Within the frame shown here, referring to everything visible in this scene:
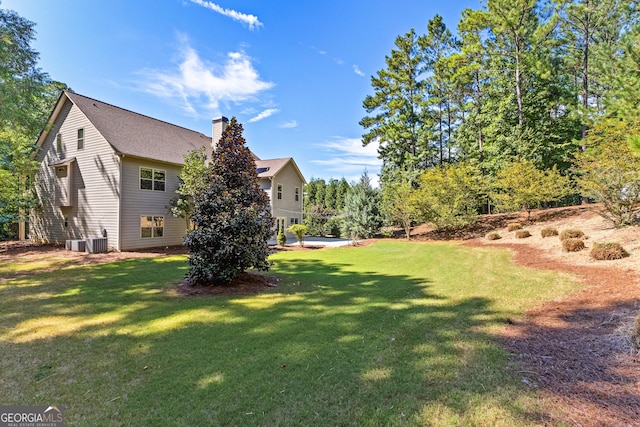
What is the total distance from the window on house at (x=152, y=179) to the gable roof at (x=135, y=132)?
2.73 feet

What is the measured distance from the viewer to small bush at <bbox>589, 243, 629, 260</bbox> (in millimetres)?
8453

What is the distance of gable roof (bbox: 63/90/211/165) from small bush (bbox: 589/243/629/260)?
18358 millimetres

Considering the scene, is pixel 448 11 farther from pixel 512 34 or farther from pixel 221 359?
pixel 221 359

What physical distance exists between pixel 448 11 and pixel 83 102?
26282 millimetres

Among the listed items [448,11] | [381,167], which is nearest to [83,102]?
[381,167]

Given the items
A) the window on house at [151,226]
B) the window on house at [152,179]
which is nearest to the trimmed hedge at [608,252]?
the window on house at [151,226]

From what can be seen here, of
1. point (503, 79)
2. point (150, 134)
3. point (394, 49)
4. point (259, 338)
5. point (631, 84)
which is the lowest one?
point (259, 338)

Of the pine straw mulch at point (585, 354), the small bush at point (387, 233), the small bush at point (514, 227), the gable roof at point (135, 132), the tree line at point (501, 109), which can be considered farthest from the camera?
the small bush at point (387, 233)

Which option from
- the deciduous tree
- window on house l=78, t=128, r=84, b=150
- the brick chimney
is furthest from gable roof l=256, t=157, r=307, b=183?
the deciduous tree

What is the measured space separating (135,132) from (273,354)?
1701 cm

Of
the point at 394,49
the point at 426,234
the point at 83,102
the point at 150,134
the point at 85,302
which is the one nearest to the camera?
the point at 85,302

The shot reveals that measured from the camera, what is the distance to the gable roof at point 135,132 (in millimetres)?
14688

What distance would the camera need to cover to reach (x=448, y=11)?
2327 cm

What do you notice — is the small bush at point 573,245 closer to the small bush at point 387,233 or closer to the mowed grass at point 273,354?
the mowed grass at point 273,354
